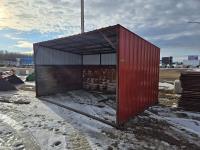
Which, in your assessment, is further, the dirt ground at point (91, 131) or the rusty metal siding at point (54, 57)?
the rusty metal siding at point (54, 57)

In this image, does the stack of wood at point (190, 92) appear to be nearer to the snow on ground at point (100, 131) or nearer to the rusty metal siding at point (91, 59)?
the snow on ground at point (100, 131)

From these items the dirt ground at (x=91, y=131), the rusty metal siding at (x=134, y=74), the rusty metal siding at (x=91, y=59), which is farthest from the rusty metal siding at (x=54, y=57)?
the rusty metal siding at (x=134, y=74)

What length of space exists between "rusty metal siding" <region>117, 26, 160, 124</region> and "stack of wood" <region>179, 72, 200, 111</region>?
1422 mm

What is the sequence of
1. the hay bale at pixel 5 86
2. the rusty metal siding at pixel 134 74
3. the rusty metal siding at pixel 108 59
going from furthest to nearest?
the hay bale at pixel 5 86 < the rusty metal siding at pixel 108 59 < the rusty metal siding at pixel 134 74

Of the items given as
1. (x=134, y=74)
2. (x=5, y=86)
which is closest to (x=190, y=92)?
(x=134, y=74)

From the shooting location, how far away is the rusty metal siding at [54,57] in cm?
1116

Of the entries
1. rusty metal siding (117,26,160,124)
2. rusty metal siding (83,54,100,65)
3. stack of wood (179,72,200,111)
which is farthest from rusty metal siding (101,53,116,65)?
stack of wood (179,72,200,111)

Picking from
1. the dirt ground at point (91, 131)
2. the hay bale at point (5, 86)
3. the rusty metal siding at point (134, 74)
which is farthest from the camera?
the hay bale at point (5, 86)

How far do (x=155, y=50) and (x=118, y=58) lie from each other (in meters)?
4.23

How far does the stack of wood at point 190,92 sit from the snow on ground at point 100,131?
0.57 m

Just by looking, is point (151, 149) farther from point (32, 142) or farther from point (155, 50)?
point (155, 50)

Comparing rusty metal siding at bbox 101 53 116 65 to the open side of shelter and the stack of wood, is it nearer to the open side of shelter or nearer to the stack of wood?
the open side of shelter

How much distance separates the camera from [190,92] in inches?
317

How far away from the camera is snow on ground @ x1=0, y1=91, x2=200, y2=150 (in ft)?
15.1
